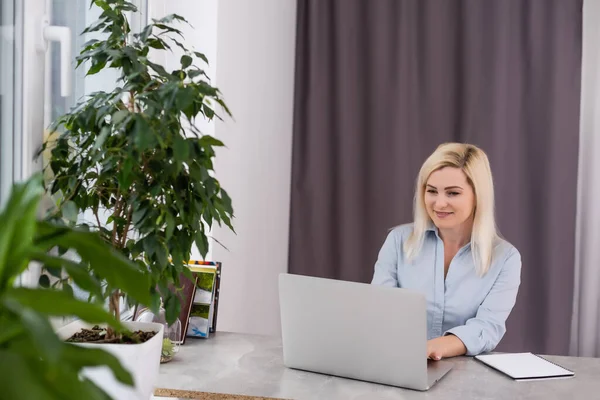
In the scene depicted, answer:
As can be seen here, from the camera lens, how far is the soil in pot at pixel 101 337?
173 cm

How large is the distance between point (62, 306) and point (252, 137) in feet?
8.31

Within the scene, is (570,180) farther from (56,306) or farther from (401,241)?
(56,306)

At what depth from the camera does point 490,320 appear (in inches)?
98.0

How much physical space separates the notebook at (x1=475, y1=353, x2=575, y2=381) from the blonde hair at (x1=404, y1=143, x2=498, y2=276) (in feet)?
1.50

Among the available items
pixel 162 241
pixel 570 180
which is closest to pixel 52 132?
pixel 162 241

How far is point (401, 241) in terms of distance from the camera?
2.87 metres

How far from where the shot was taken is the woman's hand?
7.07ft

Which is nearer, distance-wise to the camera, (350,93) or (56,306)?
(56,306)

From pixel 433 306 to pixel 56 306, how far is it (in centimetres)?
211

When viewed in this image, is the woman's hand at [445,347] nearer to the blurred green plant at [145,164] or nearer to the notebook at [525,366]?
the notebook at [525,366]

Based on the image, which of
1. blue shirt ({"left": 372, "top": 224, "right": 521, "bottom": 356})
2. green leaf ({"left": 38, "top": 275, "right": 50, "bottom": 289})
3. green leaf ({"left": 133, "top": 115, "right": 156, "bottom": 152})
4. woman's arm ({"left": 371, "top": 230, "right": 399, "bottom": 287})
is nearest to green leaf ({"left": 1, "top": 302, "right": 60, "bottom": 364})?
green leaf ({"left": 133, "top": 115, "right": 156, "bottom": 152})

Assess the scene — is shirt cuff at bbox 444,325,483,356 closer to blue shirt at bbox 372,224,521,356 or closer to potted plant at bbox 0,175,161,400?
blue shirt at bbox 372,224,521,356

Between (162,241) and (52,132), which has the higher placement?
(52,132)

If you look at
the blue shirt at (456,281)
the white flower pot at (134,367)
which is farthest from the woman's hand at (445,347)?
the white flower pot at (134,367)
